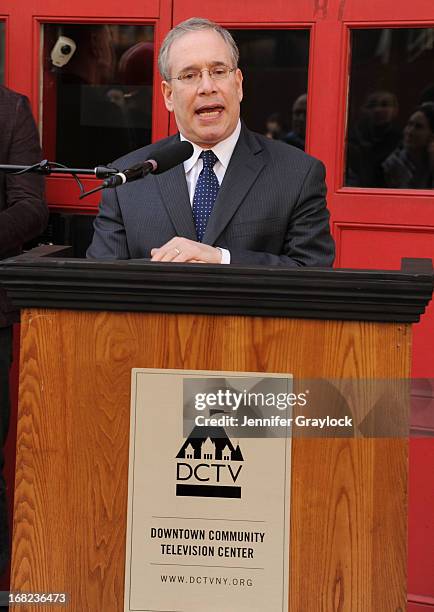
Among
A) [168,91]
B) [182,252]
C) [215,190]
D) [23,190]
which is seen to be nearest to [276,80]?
[23,190]

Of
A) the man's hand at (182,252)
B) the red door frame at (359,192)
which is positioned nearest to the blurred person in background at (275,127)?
the red door frame at (359,192)

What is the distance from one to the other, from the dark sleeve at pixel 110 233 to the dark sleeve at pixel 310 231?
290 mm

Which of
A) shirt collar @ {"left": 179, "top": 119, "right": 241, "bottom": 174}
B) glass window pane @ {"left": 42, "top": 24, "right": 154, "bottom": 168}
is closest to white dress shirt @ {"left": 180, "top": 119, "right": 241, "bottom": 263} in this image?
shirt collar @ {"left": 179, "top": 119, "right": 241, "bottom": 174}

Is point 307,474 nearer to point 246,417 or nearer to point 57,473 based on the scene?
point 246,417

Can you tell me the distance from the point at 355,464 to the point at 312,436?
0.09 meters

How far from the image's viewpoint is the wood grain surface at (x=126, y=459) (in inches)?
74.4

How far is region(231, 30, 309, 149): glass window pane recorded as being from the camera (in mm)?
3621

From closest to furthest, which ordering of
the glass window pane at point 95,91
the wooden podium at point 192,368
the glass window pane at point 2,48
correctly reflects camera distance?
the wooden podium at point 192,368
the glass window pane at point 95,91
the glass window pane at point 2,48

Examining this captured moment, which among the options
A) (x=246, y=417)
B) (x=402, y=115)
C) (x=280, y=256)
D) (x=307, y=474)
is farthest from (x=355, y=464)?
(x=402, y=115)

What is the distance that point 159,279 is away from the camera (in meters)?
1.91

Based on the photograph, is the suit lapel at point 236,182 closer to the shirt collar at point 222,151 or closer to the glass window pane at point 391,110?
the shirt collar at point 222,151

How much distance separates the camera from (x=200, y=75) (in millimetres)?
2670

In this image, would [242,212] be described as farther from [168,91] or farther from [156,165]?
[156,165]

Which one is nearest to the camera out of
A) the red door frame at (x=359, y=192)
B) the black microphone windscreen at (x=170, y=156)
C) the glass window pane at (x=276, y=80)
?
the black microphone windscreen at (x=170, y=156)
